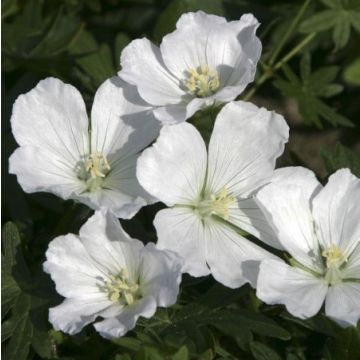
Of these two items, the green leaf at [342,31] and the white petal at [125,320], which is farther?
the green leaf at [342,31]

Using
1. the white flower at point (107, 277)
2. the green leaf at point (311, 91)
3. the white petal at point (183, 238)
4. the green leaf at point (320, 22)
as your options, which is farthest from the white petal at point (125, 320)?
the green leaf at point (320, 22)

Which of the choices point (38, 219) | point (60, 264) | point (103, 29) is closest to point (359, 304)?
point (60, 264)

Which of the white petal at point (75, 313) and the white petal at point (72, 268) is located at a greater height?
the white petal at point (72, 268)

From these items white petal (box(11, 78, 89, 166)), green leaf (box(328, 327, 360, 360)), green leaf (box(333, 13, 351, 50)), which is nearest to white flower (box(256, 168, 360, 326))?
green leaf (box(328, 327, 360, 360))

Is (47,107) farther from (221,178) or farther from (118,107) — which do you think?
(221,178)

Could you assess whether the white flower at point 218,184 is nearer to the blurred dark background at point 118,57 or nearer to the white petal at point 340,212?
the white petal at point 340,212

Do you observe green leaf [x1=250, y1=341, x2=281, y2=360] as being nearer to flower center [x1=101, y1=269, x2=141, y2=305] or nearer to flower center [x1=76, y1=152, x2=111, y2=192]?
flower center [x1=101, y1=269, x2=141, y2=305]
